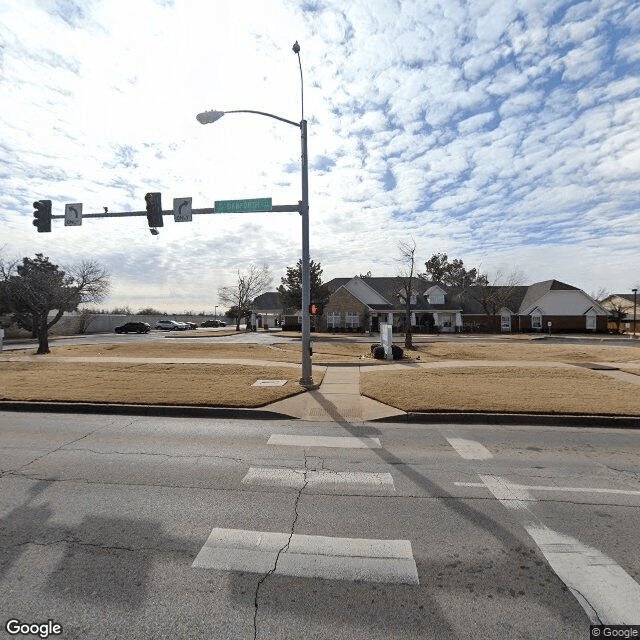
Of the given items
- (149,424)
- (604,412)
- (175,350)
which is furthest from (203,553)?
(175,350)

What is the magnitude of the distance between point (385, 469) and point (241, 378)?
27.2 ft

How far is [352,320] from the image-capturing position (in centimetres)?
5134

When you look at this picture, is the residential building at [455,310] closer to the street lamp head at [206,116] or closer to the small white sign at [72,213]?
the small white sign at [72,213]

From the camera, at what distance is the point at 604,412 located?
867cm

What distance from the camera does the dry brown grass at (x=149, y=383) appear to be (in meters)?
9.93

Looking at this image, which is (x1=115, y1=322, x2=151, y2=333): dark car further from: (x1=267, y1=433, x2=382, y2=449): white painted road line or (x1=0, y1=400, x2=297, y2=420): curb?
(x1=267, y1=433, x2=382, y2=449): white painted road line

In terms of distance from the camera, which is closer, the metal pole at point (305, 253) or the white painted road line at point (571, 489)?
the white painted road line at point (571, 489)

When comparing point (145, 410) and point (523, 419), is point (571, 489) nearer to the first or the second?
point (523, 419)

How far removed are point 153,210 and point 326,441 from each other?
1000 centimetres

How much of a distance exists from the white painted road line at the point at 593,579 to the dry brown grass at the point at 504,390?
17.0 feet

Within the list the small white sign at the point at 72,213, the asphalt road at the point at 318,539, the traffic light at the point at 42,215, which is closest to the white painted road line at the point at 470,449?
the asphalt road at the point at 318,539

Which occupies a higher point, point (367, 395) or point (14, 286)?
point (14, 286)

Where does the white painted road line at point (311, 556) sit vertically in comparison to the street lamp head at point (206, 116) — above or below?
below

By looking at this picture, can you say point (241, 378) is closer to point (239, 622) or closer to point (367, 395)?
point (367, 395)
